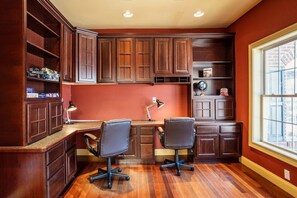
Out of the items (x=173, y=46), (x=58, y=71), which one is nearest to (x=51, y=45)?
(x=58, y=71)

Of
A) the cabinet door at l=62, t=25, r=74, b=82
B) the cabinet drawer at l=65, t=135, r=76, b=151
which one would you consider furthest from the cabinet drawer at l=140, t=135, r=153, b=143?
the cabinet door at l=62, t=25, r=74, b=82

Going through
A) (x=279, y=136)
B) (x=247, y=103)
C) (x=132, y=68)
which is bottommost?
(x=279, y=136)

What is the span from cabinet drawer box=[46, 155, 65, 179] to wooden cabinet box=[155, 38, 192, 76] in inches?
93.0

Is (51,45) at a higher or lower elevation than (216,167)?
higher

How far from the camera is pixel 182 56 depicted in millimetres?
4172

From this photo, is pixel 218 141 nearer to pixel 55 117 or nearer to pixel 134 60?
pixel 134 60

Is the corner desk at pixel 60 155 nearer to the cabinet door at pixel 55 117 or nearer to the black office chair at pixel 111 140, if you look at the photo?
the cabinet door at pixel 55 117

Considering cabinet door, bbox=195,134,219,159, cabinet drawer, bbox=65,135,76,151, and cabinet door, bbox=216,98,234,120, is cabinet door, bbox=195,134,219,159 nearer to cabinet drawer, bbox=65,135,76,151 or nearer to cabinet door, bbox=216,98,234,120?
cabinet door, bbox=216,98,234,120

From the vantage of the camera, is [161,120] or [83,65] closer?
[83,65]

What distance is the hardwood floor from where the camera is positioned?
9.00ft

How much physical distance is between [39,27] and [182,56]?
8.39 ft

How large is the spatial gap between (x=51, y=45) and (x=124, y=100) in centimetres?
180

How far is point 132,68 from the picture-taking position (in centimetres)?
414

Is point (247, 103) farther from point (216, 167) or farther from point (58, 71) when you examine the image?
point (58, 71)
